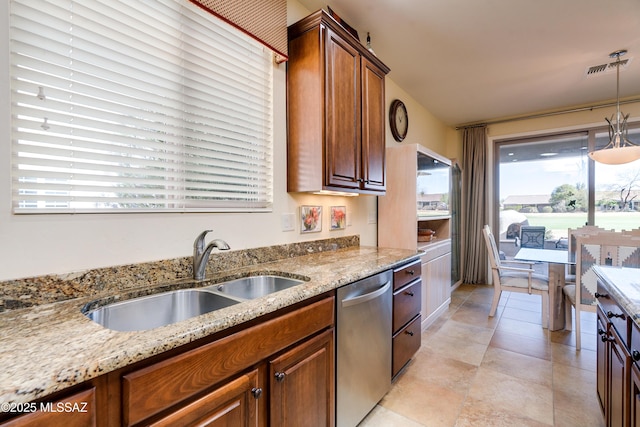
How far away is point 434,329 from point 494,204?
2.79m

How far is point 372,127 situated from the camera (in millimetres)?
2377

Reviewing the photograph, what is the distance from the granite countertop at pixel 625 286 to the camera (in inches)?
40.5

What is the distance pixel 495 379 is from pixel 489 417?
480 millimetres

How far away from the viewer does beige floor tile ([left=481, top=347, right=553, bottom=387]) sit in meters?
2.18

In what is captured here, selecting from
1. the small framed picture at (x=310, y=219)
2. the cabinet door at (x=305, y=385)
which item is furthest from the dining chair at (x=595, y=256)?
the cabinet door at (x=305, y=385)

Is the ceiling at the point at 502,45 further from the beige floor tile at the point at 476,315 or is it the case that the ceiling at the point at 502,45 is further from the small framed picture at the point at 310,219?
the beige floor tile at the point at 476,315

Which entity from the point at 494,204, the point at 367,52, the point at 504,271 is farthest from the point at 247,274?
the point at 494,204

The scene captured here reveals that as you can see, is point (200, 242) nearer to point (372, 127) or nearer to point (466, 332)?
point (372, 127)

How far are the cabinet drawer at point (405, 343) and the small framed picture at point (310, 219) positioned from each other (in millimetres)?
957

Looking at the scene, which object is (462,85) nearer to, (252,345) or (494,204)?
(494,204)

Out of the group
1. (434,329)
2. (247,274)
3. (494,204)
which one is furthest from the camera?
(494,204)

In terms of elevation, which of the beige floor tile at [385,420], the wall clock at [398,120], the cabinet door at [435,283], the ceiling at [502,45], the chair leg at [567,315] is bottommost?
the beige floor tile at [385,420]

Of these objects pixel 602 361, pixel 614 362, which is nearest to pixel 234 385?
pixel 614 362

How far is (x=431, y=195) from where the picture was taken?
317 cm
